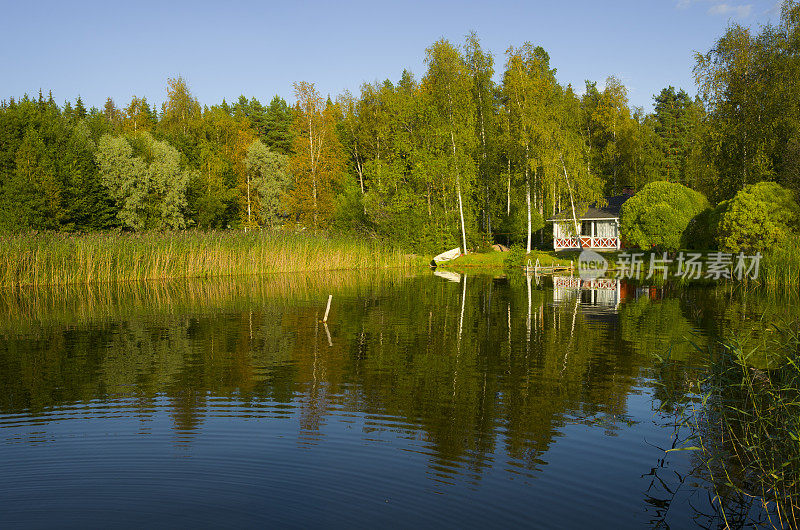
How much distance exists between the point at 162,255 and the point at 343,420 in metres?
30.4

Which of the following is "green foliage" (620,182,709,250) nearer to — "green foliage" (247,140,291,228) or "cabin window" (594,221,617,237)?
"cabin window" (594,221,617,237)

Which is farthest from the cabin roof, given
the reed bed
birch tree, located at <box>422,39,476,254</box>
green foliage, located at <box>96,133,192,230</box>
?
green foliage, located at <box>96,133,192,230</box>

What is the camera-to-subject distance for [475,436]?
10.1 metres

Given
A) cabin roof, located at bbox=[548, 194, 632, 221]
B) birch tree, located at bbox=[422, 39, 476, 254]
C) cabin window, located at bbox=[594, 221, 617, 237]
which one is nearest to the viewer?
birch tree, located at bbox=[422, 39, 476, 254]

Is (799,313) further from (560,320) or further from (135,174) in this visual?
(135,174)

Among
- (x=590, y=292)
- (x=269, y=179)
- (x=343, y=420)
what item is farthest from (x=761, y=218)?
(x=269, y=179)

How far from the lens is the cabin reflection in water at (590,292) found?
1089 inches

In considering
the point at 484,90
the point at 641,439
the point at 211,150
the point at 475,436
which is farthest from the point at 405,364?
the point at 211,150

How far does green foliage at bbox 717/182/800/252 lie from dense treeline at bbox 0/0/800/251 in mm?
3223

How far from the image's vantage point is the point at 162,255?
38.1m

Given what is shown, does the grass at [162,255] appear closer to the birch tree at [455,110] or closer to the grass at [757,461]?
the birch tree at [455,110]

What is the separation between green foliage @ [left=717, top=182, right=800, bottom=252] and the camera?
34.1 meters

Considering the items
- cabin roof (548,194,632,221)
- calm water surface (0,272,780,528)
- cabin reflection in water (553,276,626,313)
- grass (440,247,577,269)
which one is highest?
cabin roof (548,194,632,221)

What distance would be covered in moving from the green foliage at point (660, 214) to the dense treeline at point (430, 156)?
241cm
